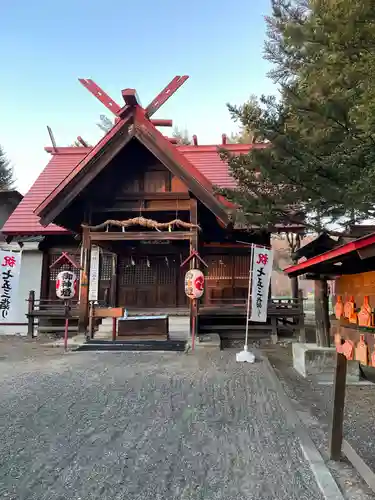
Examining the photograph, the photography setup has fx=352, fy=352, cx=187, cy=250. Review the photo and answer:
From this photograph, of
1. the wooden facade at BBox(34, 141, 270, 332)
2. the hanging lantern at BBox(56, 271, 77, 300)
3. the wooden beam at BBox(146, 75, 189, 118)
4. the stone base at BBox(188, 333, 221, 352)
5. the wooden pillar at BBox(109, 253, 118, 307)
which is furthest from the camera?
the wooden pillar at BBox(109, 253, 118, 307)

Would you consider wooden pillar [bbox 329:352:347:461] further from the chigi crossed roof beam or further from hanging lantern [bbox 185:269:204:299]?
the chigi crossed roof beam

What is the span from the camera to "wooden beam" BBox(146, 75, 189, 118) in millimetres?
9471

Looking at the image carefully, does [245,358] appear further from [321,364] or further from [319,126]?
[319,126]

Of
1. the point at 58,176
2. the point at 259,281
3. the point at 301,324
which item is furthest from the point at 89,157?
the point at 301,324

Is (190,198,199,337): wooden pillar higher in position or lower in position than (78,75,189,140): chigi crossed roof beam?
lower

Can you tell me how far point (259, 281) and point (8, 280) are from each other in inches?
278

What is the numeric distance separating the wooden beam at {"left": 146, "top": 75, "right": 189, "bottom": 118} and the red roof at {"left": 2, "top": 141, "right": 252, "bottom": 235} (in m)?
3.41

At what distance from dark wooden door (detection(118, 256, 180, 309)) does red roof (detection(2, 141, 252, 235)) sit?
278 centimetres

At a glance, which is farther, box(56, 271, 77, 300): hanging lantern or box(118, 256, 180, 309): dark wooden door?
box(118, 256, 180, 309): dark wooden door

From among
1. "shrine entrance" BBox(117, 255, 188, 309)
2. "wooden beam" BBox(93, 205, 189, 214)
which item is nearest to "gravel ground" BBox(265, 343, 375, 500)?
"wooden beam" BBox(93, 205, 189, 214)

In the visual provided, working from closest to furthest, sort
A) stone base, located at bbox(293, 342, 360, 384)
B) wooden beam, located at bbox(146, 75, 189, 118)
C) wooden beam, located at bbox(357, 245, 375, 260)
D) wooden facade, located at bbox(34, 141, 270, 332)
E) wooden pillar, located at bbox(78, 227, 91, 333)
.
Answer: wooden beam, located at bbox(357, 245, 375, 260)
stone base, located at bbox(293, 342, 360, 384)
wooden beam, located at bbox(146, 75, 189, 118)
wooden pillar, located at bbox(78, 227, 91, 333)
wooden facade, located at bbox(34, 141, 270, 332)

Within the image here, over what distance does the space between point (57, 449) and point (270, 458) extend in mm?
2174

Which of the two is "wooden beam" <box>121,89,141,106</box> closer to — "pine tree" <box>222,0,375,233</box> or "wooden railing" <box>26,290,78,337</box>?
"pine tree" <box>222,0,375,233</box>

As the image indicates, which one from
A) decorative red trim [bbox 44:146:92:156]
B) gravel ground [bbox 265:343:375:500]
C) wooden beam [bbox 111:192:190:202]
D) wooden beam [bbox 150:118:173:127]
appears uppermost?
decorative red trim [bbox 44:146:92:156]
